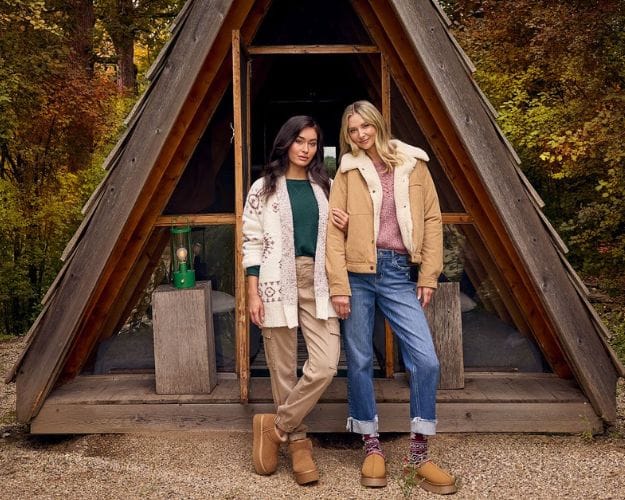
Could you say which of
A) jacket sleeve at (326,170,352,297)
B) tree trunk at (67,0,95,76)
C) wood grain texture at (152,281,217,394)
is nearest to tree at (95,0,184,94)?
tree trunk at (67,0,95,76)

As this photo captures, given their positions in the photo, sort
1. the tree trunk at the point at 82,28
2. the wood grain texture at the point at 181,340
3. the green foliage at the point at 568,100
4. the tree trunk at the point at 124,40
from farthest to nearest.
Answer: the tree trunk at the point at 124,40 → the tree trunk at the point at 82,28 → the green foliage at the point at 568,100 → the wood grain texture at the point at 181,340

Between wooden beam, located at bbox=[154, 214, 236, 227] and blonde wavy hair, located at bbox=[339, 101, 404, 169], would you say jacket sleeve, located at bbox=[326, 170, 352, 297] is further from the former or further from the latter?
wooden beam, located at bbox=[154, 214, 236, 227]

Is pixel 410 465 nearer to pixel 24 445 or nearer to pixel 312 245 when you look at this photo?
pixel 312 245

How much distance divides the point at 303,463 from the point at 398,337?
819 mm

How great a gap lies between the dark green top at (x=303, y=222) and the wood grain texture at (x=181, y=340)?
0.87 meters

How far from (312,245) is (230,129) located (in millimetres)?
1429

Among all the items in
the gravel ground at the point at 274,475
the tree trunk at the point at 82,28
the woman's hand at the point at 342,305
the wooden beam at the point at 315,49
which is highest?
the tree trunk at the point at 82,28

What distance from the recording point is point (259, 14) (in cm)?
429

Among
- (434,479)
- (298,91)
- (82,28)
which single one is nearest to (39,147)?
(82,28)

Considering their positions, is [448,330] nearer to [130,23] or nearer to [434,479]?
[434,479]

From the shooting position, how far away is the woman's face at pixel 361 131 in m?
3.28

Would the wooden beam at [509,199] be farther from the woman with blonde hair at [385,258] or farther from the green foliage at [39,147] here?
the green foliage at [39,147]

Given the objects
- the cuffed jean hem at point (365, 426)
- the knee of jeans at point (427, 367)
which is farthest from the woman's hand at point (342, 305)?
the cuffed jean hem at point (365, 426)

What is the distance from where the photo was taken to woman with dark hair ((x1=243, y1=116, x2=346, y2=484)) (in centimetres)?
332
